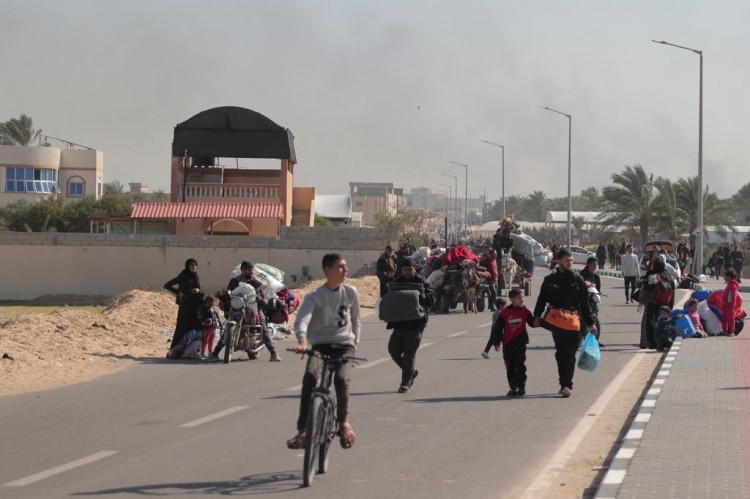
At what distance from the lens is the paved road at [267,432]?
29.2 feet

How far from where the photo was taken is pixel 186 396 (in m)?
14.8

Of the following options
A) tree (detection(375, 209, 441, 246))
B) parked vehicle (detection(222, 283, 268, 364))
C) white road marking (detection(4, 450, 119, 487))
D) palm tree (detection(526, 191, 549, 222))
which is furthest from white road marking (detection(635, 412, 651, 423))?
palm tree (detection(526, 191, 549, 222))

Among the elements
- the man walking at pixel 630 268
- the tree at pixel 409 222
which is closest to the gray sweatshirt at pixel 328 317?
the man walking at pixel 630 268

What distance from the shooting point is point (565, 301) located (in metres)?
14.4

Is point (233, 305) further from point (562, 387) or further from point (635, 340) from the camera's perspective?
point (635, 340)

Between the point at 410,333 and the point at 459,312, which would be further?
the point at 459,312

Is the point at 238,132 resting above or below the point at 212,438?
above

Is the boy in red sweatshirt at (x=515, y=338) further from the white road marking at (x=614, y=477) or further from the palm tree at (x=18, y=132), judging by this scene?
the palm tree at (x=18, y=132)

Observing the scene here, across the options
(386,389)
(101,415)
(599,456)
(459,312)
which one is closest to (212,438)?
(101,415)

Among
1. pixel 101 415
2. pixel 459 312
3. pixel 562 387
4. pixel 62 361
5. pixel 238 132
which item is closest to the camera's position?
pixel 101 415

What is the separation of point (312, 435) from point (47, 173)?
98549 mm

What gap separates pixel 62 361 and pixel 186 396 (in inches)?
198

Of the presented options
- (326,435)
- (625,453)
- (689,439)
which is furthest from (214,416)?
(689,439)

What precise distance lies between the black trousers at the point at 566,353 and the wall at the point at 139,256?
36810 millimetres
